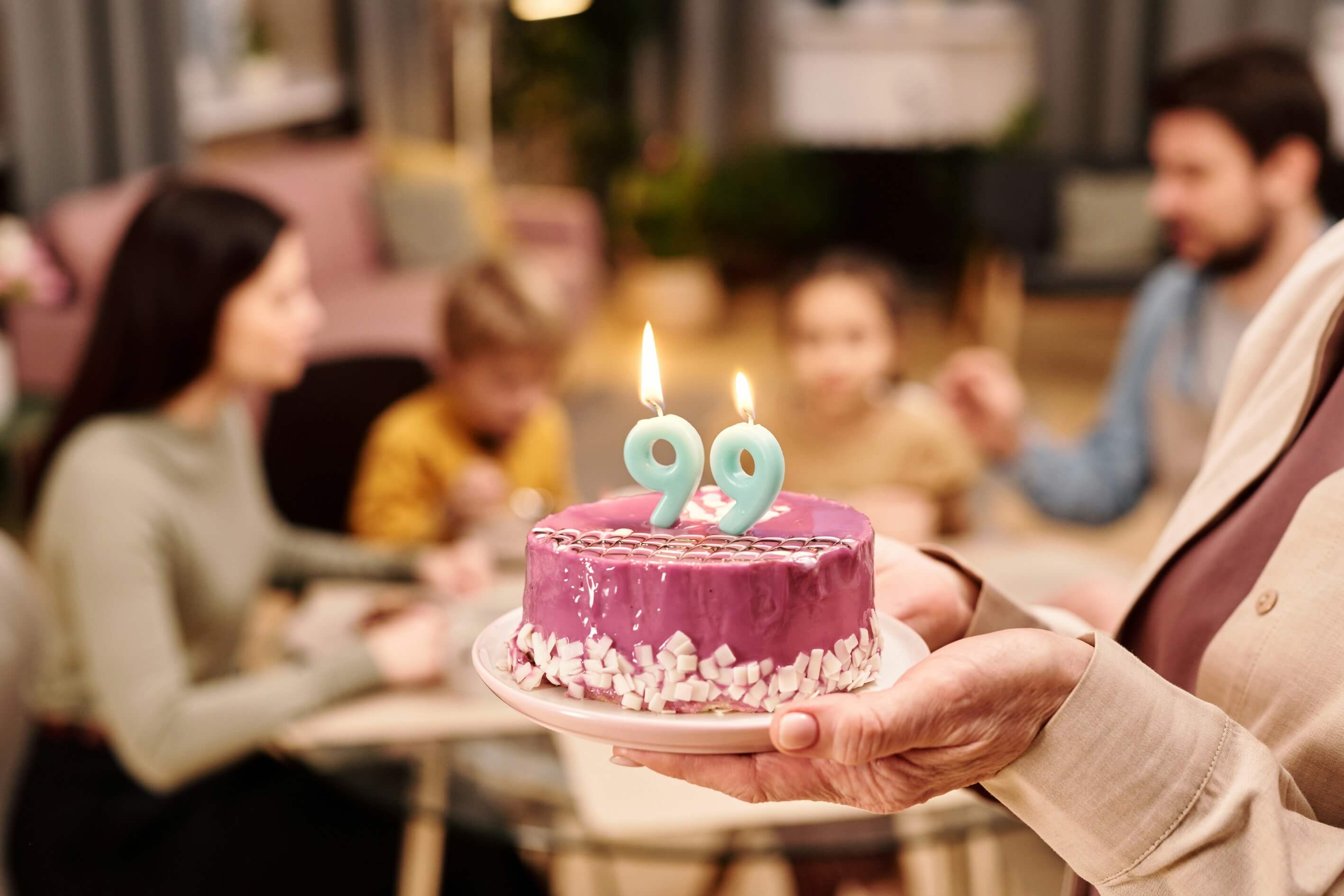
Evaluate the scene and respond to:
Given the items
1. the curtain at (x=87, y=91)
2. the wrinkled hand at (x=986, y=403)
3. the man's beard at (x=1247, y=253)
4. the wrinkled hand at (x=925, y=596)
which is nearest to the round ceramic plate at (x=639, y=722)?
the wrinkled hand at (x=925, y=596)

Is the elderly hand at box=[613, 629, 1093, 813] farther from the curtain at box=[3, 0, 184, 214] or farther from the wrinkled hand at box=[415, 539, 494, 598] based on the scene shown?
the curtain at box=[3, 0, 184, 214]

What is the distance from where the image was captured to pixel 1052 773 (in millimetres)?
695

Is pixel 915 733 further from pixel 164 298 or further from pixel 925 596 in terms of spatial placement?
pixel 164 298

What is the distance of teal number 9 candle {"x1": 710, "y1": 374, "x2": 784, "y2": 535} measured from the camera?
0.71 m

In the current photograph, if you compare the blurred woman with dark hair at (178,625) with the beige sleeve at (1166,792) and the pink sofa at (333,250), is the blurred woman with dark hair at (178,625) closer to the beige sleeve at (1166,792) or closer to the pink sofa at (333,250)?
the beige sleeve at (1166,792)

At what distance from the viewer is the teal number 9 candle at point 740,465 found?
71cm

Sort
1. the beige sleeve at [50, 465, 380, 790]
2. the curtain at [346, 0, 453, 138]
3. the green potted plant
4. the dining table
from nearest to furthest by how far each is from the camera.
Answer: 1. the dining table
2. the beige sleeve at [50, 465, 380, 790]
3. the curtain at [346, 0, 453, 138]
4. the green potted plant

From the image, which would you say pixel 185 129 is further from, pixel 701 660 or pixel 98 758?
pixel 701 660

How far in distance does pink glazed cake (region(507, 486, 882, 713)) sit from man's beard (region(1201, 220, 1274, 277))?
183 cm

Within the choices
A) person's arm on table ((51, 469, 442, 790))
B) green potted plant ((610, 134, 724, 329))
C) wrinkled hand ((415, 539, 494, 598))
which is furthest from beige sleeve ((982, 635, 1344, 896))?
green potted plant ((610, 134, 724, 329))

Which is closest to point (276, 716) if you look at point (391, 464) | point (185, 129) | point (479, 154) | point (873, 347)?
point (391, 464)

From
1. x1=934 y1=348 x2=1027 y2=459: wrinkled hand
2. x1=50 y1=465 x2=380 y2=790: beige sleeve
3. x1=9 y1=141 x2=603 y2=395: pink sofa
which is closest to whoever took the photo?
x1=50 y1=465 x2=380 y2=790: beige sleeve

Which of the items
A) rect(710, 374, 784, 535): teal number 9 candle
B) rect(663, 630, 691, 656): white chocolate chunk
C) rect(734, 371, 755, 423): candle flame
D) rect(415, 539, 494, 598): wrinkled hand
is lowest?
rect(415, 539, 494, 598): wrinkled hand

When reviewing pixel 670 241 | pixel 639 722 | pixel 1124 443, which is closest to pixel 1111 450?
pixel 1124 443
